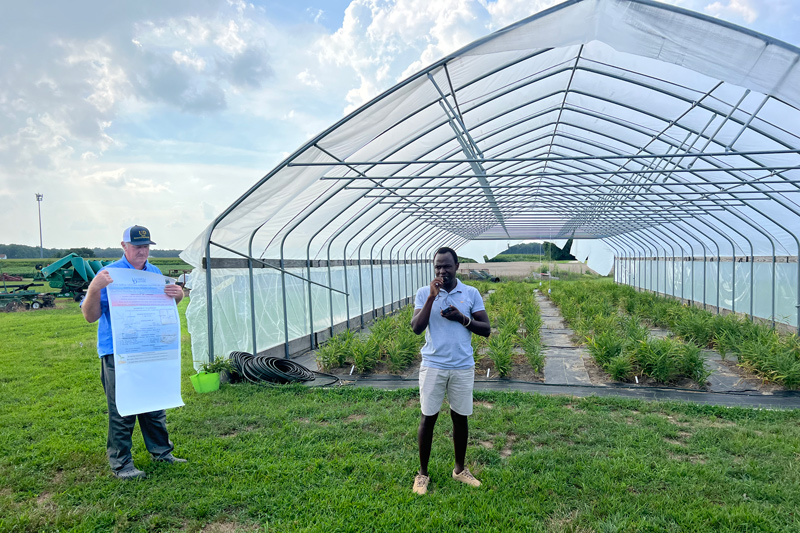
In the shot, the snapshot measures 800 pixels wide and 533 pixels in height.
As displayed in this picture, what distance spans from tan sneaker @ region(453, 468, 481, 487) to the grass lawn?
69mm

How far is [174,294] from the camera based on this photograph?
4.14 meters

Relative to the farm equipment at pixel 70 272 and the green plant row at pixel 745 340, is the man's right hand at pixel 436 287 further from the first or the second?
the farm equipment at pixel 70 272

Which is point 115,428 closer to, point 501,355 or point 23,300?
point 501,355

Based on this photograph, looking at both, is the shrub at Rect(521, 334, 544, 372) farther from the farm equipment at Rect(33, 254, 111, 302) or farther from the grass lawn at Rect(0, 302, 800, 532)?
the farm equipment at Rect(33, 254, 111, 302)

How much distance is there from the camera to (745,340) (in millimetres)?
8312

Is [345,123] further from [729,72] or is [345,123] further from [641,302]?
[641,302]

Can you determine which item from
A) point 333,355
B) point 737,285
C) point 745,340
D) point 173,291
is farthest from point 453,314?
point 737,285

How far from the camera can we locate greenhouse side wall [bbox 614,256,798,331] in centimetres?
1069

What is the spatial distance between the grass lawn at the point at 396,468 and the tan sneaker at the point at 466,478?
0.23 ft

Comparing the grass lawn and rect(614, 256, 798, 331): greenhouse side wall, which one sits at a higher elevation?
rect(614, 256, 798, 331): greenhouse side wall

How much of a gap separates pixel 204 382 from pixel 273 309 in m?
2.39

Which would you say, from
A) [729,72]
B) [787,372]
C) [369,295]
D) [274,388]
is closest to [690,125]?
[729,72]

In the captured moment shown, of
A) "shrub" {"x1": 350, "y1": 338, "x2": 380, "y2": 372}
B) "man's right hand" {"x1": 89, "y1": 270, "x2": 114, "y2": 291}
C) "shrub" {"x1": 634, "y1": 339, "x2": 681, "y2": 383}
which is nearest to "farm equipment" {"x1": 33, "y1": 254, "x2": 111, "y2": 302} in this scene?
"shrub" {"x1": 350, "y1": 338, "x2": 380, "y2": 372}

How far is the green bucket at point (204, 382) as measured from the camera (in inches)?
255
